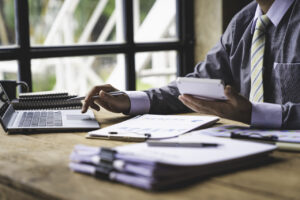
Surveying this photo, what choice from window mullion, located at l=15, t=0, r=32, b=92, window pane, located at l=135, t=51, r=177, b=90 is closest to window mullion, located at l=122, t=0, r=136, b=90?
window pane, located at l=135, t=51, r=177, b=90

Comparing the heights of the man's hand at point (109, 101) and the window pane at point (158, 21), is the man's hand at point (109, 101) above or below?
below

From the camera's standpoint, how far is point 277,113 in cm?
139

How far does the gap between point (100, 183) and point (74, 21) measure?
2.22 meters

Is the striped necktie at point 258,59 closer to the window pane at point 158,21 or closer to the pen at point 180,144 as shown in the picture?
the pen at point 180,144

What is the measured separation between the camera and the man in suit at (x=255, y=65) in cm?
173

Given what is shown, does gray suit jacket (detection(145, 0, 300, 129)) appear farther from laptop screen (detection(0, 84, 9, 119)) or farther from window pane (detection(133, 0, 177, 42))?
window pane (detection(133, 0, 177, 42))

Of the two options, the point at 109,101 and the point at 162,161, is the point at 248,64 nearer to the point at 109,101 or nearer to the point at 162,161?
the point at 109,101

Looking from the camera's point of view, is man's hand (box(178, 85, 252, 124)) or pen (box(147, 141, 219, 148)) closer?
pen (box(147, 141, 219, 148))

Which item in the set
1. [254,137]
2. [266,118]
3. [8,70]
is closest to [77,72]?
[8,70]

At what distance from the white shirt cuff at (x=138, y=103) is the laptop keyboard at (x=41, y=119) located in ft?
0.90

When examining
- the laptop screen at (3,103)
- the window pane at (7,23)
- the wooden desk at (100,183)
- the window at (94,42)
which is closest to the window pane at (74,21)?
the window at (94,42)

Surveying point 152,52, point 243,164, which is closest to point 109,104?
point 243,164

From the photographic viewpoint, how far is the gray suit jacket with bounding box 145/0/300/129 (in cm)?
175

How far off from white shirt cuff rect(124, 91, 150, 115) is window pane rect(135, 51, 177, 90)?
→ 1348mm
